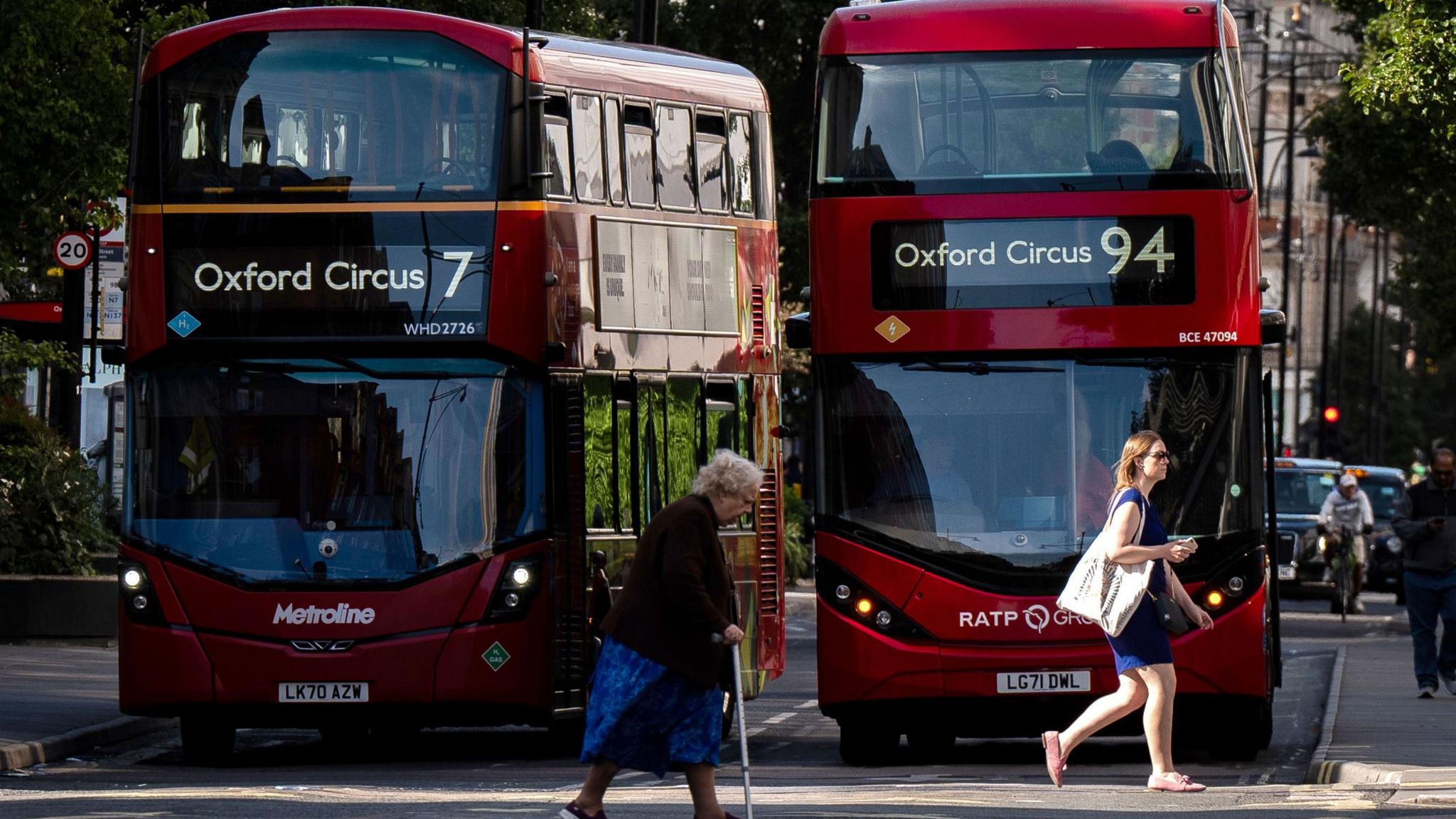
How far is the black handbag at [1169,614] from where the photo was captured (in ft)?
43.2

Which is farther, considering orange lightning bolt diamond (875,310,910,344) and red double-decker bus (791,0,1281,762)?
orange lightning bolt diamond (875,310,910,344)

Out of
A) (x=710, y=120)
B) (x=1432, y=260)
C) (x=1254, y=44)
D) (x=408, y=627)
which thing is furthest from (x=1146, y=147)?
(x=1254, y=44)

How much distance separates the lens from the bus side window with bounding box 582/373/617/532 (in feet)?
52.1

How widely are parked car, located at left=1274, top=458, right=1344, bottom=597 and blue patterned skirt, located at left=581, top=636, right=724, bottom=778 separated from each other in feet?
91.7

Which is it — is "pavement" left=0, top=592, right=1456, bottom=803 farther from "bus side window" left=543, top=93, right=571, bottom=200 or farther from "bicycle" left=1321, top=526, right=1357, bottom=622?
"bicycle" left=1321, top=526, right=1357, bottom=622

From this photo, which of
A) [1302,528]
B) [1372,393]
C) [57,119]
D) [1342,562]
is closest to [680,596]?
[57,119]

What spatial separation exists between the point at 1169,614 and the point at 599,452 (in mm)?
4050

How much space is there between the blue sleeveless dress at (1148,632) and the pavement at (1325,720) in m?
1.32

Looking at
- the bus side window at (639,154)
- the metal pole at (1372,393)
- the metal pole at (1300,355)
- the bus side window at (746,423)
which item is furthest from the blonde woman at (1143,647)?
the metal pole at (1372,393)

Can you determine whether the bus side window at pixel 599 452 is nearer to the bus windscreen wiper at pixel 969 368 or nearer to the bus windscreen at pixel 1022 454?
the bus windscreen at pixel 1022 454

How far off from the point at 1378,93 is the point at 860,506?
16.4 m

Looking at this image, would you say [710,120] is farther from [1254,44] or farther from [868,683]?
[1254,44]

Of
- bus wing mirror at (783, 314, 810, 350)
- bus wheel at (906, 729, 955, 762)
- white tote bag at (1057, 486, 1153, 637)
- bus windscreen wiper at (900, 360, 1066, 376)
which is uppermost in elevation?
bus wing mirror at (783, 314, 810, 350)

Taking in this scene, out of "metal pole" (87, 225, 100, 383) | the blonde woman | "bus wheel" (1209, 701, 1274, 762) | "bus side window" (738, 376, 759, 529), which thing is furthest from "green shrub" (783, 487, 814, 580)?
the blonde woman
